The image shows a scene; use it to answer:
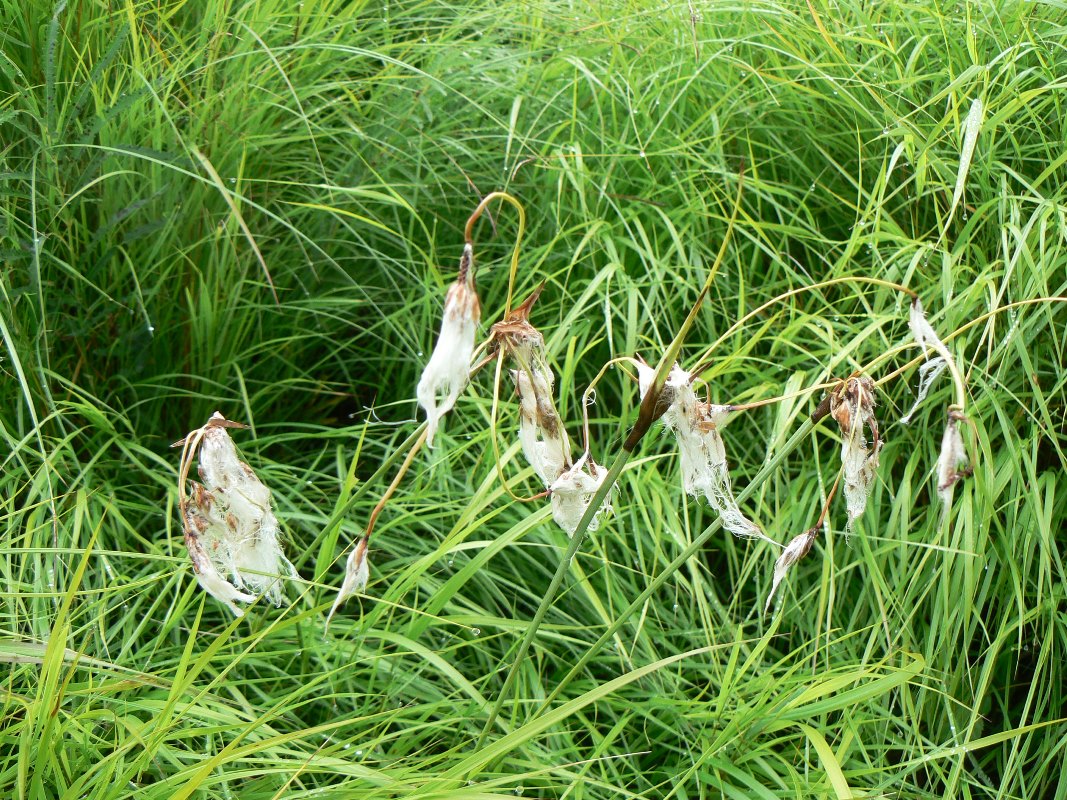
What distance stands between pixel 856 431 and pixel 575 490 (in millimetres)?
208

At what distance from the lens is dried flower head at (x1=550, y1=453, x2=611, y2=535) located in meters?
0.82

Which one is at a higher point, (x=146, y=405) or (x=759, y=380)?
(x=759, y=380)

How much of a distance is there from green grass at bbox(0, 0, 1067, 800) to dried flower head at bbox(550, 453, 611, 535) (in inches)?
5.3

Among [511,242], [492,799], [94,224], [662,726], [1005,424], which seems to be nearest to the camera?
[492,799]

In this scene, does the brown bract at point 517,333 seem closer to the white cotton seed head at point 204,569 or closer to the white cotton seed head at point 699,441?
the white cotton seed head at point 699,441

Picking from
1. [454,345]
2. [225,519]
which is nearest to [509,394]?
[225,519]

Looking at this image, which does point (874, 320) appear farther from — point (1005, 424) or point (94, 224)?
point (94, 224)

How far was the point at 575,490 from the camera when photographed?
32.5 inches

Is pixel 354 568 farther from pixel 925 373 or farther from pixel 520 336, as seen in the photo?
pixel 925 373

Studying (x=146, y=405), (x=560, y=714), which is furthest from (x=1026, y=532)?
(x=146, y=405)

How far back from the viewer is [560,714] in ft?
2.91

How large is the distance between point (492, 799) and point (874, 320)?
0.83 metres

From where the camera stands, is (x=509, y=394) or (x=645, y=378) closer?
(x=645, y=378)

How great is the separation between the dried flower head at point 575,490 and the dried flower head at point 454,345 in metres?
0.16
